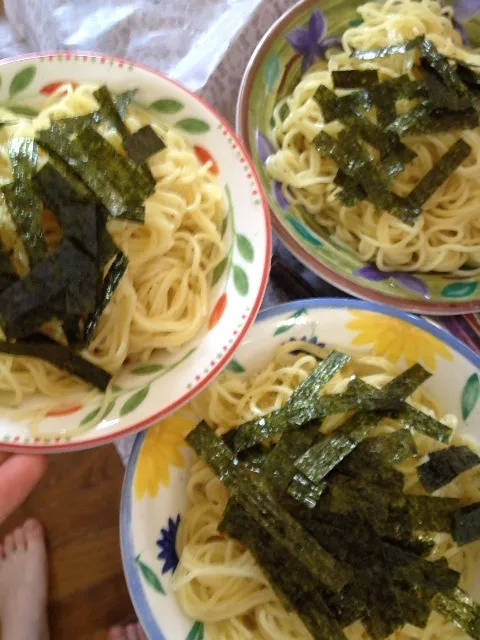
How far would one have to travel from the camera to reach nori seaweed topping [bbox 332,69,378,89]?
1527 millimetres

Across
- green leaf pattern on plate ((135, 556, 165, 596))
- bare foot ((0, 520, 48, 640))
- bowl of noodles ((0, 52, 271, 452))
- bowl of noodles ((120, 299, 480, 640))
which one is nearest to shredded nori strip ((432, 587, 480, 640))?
bowl of noodles ((120, 299, 480, 640))

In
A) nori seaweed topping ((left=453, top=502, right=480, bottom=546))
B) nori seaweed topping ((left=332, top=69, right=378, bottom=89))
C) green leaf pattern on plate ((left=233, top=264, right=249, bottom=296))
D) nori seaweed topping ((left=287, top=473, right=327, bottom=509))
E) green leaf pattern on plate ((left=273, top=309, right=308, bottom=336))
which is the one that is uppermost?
nori seaweed topping ((left=332, top=69, right=378, bottom=89))

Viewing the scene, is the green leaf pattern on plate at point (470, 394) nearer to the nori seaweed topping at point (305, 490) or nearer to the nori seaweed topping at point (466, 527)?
the nori seaweed topping at point (466, 527)

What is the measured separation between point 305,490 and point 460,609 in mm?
420

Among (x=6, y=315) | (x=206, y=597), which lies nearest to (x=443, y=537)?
(x=206, y=597)

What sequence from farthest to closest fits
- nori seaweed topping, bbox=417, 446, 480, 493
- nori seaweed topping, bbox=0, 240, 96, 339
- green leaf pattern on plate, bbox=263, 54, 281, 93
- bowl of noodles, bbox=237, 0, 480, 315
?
green leaf pattern on plate, bbox=263, 54, 281, 93 < bowl of noodles, bbox=237, 0, 480, 315 < nori seaweed topping, bbox=417, 446, 480, 493 < nori seaweed topping, bbox=0, 240, 96, 339

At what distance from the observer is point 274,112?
1643mm

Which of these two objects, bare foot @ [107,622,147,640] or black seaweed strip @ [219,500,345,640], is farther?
bare foot @ [107,622,147,640]

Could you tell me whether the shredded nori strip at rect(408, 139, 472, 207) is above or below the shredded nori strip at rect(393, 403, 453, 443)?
above

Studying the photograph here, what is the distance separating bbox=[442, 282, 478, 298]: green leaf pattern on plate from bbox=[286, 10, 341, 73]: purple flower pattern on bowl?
0.84 metres

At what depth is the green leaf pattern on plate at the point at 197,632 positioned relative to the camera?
1121 mm

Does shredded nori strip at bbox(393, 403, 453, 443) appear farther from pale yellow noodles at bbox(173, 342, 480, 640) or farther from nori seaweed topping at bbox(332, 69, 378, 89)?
nori seaweed topping at bbox(332, 69, 378, 89)

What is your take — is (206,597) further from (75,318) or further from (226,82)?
(226,82)

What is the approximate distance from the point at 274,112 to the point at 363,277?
1.98ft
